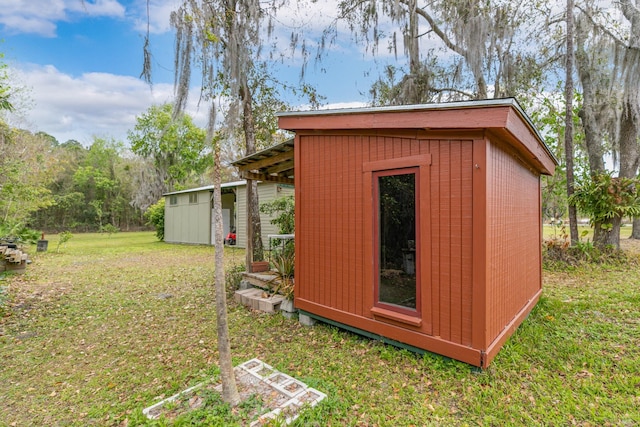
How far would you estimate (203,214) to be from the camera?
1318cm

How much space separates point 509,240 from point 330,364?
7.35 feet

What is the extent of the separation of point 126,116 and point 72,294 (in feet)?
72.7

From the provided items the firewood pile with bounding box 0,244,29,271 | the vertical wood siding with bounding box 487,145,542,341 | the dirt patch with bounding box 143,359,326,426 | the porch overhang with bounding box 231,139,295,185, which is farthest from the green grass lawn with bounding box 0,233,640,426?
the firewood pile with bounding box 0,244,29,271

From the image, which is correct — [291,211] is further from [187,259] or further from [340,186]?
[187,259]

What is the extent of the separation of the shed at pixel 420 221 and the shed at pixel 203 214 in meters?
7.03

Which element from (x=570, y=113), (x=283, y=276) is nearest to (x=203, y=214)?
(x=283, y=276)

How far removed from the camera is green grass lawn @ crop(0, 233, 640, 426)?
89.5 inches

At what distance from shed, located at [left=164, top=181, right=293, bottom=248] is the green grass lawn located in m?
6.67

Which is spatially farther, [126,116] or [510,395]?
[126,116]

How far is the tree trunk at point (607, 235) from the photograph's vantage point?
7238mm

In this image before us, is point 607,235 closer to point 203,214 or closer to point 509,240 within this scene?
point 509,240

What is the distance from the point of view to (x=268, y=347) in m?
3.39

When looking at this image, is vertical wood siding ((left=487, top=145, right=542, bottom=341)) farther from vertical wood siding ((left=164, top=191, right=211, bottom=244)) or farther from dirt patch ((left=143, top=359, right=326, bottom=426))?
vertical wood siding ((left=164, top=191, right=211, bottom=244))

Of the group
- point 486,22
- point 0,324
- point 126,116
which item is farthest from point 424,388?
point 126,116
